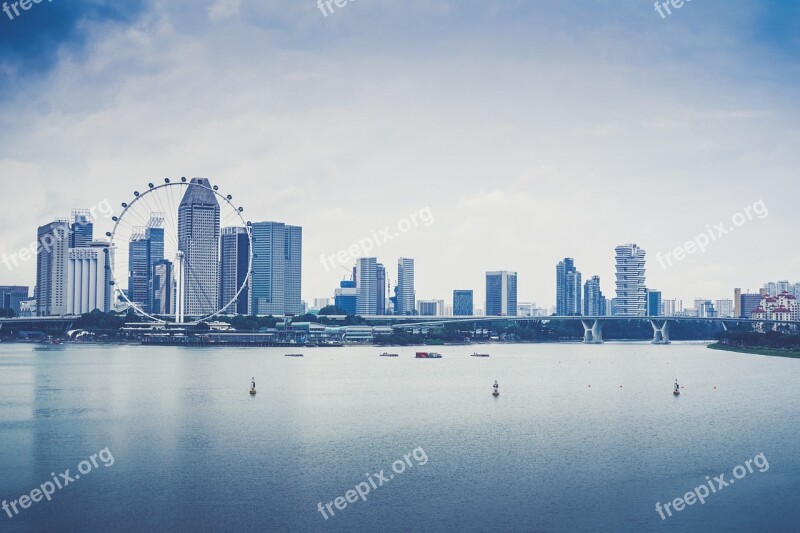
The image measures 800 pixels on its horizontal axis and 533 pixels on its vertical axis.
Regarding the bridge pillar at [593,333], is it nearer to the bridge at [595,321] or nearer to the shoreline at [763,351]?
the bridge at [595,321]

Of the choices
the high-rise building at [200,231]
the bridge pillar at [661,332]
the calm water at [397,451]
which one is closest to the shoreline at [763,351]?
the calm water at [397,451]

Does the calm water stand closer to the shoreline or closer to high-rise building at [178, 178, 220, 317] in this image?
the shoreline

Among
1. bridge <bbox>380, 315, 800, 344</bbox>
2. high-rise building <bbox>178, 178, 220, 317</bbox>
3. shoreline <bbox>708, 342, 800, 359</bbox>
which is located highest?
high-rise building <bbox>178, 178, 220, 317</bbox>

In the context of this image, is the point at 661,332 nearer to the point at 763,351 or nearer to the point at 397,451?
the point at 763,351

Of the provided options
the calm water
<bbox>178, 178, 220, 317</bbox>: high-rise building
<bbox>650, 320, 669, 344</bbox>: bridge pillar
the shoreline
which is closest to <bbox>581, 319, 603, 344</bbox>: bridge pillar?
<bbox>650, 320, 669, 344</bbox>: bridge pillar

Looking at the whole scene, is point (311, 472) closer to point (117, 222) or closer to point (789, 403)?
point (789, 403)

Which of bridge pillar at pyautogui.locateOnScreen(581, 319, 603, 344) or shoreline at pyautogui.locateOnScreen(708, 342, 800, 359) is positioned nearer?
shoreline at pyautogui.locateOnScreen(708, 342, 800, 359)

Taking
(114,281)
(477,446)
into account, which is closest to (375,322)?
(114,281)

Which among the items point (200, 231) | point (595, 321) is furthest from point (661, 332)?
point (200, 231)
